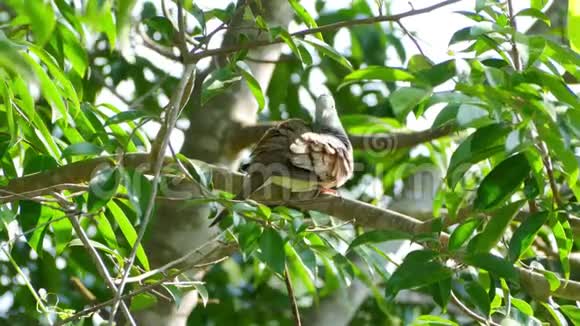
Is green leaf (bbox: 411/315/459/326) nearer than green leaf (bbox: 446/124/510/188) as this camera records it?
No

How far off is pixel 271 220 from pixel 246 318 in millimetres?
3079

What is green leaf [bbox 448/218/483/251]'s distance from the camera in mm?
2311

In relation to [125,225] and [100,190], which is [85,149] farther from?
[125,225]

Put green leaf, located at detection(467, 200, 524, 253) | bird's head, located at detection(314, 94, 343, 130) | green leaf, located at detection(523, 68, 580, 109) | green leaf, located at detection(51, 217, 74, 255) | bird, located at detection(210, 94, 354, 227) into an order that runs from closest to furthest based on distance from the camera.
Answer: green leaf, located at detection(523, 68, 580, 109), green leaf, located at detection(467, 200, 524, 253), green leaf, located at detection(51, 217, 74, 255), bird, located at detection(210, 94, 354, 227), bird's head, located at detection(314, 94, 343, 130)

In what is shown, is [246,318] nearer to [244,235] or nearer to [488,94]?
[244,235]

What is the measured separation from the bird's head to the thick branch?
0.10m

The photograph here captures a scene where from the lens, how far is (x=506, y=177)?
2090mm

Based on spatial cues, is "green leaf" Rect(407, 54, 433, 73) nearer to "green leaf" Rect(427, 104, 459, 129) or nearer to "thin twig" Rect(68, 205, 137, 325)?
"green leaf" Rect(427, 104, 459, 129)

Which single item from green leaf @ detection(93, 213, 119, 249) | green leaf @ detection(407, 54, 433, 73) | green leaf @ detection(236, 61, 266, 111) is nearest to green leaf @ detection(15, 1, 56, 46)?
green leaf @ detection(236, 61, 266, 111)

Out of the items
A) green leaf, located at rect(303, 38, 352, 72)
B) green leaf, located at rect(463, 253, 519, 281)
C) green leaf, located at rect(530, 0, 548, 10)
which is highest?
green leaf, located at rect(530, 0, 548, 10)

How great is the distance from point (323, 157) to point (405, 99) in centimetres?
161

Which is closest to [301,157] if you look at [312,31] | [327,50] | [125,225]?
[125,225]

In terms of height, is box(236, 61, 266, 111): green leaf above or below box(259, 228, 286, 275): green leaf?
above

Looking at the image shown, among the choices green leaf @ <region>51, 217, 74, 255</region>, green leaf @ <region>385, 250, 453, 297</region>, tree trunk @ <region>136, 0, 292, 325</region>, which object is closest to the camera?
green leaf @ <region>385, 250, 453, 297</region>
